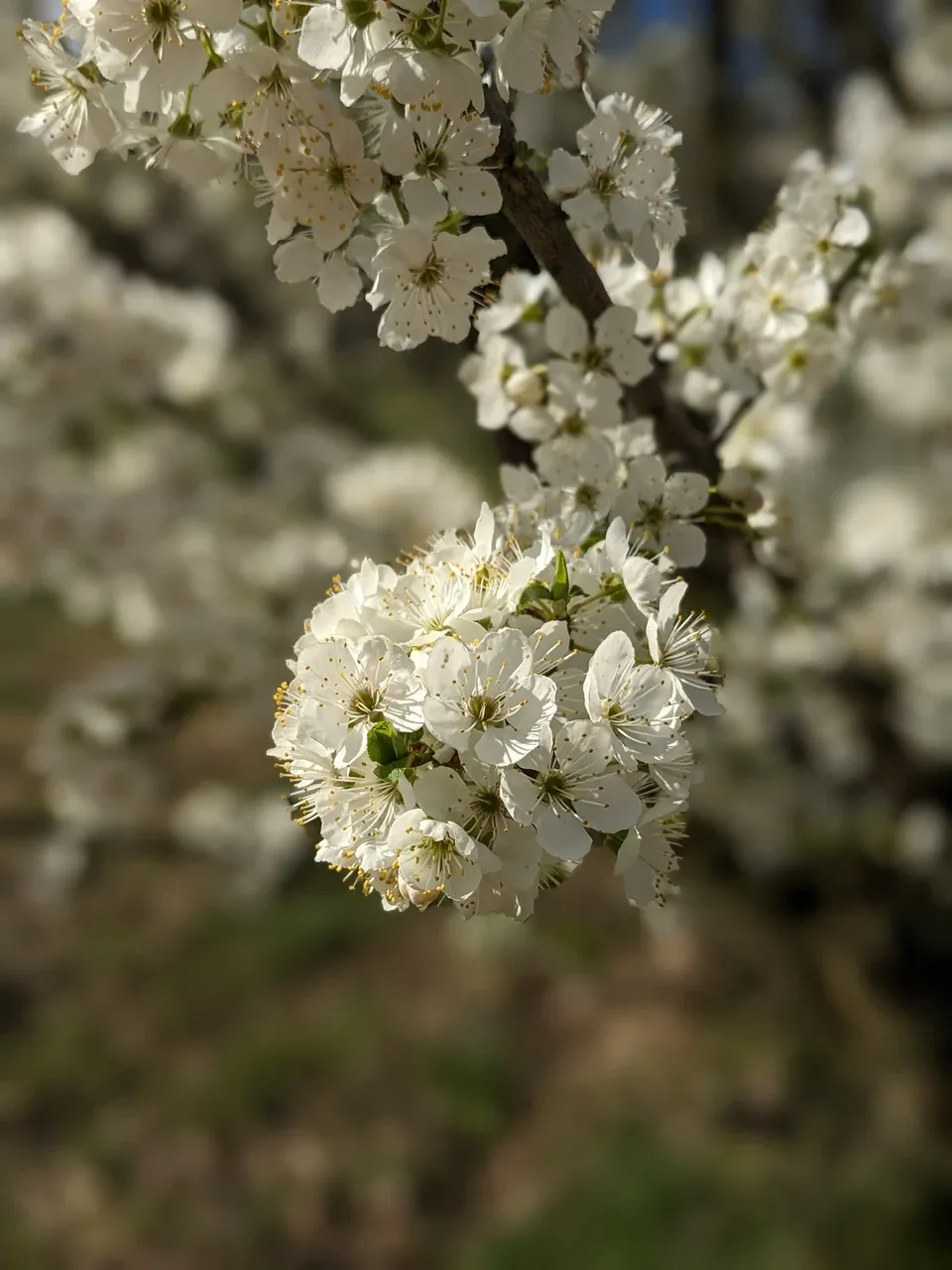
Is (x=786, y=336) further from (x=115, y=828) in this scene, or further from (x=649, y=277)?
(x=115, y=828)

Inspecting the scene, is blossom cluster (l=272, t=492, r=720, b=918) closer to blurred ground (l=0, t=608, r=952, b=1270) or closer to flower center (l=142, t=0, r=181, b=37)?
flower center (l=142, t=0, r=181, b=37)

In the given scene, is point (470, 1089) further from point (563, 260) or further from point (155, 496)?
point (563, 260)

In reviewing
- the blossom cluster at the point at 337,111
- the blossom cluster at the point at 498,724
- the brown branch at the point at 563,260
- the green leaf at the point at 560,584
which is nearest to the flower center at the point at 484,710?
the blossom cluster at the point at 498,724

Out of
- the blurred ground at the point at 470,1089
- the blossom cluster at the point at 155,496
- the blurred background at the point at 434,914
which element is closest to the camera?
the blossom cluster at the point at 155,496

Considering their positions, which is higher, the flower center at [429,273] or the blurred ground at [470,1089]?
the blurred ground at [470,1089]

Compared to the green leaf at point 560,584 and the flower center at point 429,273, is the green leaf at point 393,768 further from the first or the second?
the flower center at point 429,273

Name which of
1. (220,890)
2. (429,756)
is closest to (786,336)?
(429,756)

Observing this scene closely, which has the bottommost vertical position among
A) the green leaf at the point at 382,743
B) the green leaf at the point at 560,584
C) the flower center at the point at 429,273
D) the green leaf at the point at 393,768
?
the green leaf at the point at 393,768
